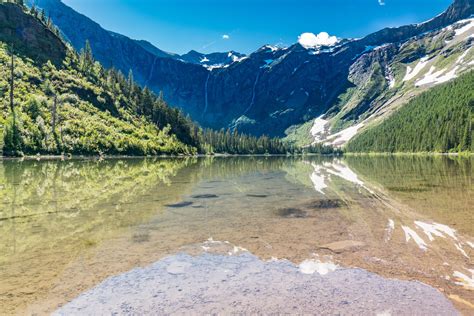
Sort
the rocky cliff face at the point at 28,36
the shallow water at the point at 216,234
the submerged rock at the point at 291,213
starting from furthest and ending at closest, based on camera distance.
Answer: the rocky cliff face at the point at 28,36
the submerged rock at the point at 291,213
the shallow water at the point at 216,234

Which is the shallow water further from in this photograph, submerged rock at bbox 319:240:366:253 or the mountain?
the mountain

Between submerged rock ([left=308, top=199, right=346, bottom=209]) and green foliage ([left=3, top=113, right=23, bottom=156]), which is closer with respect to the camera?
submerged rock ([left=308, top=199, right=346, bottom=209])

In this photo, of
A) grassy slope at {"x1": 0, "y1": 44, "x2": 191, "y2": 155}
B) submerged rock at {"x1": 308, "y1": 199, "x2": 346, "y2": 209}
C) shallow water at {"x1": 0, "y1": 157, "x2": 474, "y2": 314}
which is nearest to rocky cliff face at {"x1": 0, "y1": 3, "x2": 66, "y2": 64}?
grassy slope at {"x1": 0, "y1": 44, "x2": 191, "y2": 155}

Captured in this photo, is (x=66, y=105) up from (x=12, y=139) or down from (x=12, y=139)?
up

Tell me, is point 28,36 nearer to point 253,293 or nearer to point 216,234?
point 216,234

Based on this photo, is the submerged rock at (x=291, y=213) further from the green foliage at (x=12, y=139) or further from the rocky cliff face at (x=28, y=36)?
the rocky cliff face at (x=28, y=36)

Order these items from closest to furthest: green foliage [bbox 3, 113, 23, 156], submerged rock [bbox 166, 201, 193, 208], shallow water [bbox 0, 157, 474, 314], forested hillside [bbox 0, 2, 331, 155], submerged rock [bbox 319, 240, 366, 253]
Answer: shallow water [bbox 0, 157, 474, 314] → submerged rock [bbox 319, 240, 366, 253] → submerged rock [bbox 166, 201, 193, 208] → green foliage [bbox 3, 113, 23, 156] → forested hillside [bbox 0, 2, 331, 155]

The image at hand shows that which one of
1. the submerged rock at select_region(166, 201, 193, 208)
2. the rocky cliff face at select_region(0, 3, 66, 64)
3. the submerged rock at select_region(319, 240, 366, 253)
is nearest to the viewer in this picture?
the submerged rock at select_region(319, 240, 366, 253)

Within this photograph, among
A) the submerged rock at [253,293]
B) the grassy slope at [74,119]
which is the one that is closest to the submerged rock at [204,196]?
the submerged rock at [253,293]

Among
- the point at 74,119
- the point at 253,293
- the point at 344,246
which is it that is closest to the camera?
the point at 253,293

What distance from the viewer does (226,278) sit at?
10.3m

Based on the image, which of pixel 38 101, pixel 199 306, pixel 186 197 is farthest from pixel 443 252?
pixel 38 101

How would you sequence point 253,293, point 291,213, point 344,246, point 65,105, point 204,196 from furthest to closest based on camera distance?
1. point 65,105
2. point 204,196
3. point 291,213
4. point 344,246
5. point 253,293

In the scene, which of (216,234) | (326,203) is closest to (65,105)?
(326,203)
